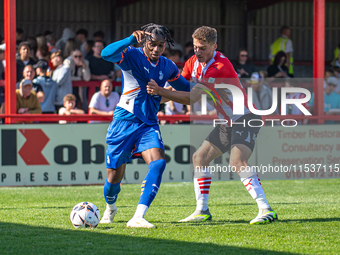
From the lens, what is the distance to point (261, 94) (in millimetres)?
11555

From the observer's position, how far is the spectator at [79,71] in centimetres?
1162

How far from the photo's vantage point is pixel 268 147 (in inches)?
399

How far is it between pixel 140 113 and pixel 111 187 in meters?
0.83

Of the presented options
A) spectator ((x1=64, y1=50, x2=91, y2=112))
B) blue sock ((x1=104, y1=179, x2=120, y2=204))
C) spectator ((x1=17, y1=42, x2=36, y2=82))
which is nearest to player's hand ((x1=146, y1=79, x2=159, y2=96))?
blue sock ((x1=104, y1=179, x2=120, y2=204))

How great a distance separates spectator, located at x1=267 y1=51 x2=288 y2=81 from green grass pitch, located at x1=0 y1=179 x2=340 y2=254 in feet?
16.6

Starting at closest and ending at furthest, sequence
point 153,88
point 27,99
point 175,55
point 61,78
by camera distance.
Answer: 1. point 153,88
2. point 27,99
3. point 61,78
4. point 175,55

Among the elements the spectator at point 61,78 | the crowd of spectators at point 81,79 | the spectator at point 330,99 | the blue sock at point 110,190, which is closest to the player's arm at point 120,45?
the blue sock at point 110,190

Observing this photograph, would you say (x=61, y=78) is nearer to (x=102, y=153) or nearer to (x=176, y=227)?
(x=102, y=153)

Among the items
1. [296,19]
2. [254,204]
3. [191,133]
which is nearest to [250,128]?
[254,204]

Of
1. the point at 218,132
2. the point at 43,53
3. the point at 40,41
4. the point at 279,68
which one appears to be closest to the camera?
the point at 218,132

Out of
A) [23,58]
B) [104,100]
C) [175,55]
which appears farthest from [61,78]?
[175,55]

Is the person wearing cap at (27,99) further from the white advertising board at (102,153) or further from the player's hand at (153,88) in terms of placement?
the player's hand at (153,88)

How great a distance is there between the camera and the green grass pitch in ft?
14.4

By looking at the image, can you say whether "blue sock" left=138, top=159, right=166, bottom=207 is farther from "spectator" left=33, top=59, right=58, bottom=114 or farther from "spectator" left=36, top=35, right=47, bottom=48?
"spectator" left=36, top=35, right=47, bottom=48
